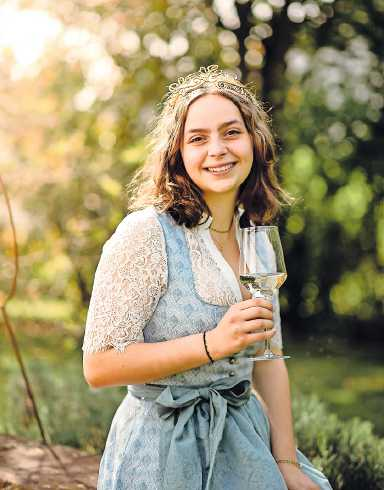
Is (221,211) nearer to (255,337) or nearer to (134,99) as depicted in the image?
(255,337)

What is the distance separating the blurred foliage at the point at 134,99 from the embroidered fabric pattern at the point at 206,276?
3933mm

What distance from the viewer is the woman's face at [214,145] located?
88.4 inches

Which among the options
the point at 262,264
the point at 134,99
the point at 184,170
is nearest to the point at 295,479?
the point at 262,264

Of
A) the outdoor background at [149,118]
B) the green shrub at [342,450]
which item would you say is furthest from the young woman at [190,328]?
the outdoor background at [149,118]

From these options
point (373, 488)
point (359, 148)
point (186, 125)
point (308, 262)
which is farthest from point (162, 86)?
point (186, 125)

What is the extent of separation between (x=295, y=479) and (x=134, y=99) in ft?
17.2

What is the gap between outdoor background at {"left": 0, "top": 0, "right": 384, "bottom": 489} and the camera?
6.56 m

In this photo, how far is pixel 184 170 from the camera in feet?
7.78

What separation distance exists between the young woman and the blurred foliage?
381 cm

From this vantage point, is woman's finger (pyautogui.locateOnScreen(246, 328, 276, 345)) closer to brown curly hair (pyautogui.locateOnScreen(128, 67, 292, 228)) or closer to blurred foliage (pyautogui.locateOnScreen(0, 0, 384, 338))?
brown curly hair (pyautogui.locateOnScreen(128, 67, 292, 228))

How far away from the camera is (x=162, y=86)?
6.93 metres

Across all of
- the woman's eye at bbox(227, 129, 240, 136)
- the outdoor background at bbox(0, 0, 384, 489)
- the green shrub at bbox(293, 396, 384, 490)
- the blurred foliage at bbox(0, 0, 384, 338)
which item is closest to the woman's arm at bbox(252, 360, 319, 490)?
the woman's eye at bbox(227, 129, 240, 136)

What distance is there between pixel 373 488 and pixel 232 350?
198cm

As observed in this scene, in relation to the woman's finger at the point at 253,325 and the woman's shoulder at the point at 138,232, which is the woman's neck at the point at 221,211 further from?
the woman's finger at the point at 253,325
